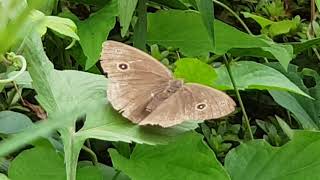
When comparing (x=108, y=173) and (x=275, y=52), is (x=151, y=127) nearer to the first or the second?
(x=108, y=173)

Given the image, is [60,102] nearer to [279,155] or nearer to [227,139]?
[279,155]

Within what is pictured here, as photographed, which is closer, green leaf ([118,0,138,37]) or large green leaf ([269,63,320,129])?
green leaf ([118,0,138,37])

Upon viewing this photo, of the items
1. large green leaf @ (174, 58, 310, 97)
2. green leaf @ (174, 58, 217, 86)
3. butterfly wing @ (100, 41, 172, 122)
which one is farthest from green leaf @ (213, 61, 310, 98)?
butterfly wing @ (100, 41, 172, 122)

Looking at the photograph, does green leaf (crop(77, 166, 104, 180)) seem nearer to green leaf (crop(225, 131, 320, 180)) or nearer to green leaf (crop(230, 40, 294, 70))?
green leaf (crop(225, 131, 320, 180))

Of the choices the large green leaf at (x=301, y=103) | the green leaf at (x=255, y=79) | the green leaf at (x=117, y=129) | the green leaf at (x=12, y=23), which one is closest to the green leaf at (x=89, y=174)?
the green leaf at (x=117, y=129)

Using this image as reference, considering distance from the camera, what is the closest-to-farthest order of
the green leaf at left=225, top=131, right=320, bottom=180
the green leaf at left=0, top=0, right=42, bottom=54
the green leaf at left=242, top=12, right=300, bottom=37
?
the green leaf at left=0, top=0, right=42, bottom=54 → the green leaf at left=225, top=131, right=320, bottom=180 → the green leaf at left=242, top=12, right=300, bottom=37

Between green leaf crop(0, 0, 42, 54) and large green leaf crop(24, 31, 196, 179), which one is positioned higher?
green leaf crop(0, 0, 42, 54)
